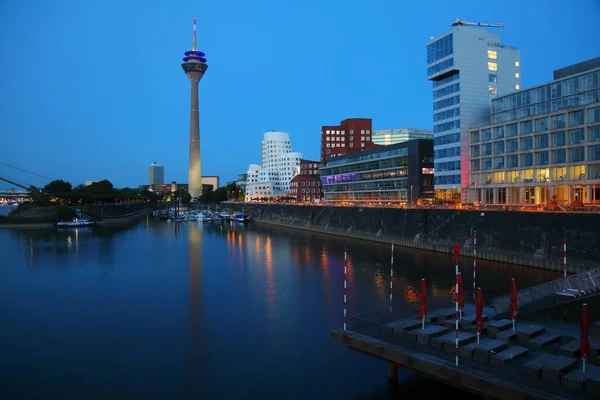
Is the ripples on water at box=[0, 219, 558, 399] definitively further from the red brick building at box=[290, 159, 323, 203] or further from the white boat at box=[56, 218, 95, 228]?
the red brick building at box=[290, 159, 323, 203]

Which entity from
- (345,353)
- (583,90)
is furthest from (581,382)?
(583,90)

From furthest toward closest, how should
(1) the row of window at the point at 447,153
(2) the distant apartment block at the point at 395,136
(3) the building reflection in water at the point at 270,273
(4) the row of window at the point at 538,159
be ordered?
(2) the distant apartment block at the point at 395,136
(1) the row of window at the point at 447,153
(4) the row of window at the point at 538,159
(3) the building reflection in water at the point at 270,273

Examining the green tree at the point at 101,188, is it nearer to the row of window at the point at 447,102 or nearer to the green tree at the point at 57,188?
the green tree at the point at 57,188

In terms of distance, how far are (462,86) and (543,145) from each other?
17056 millimetres

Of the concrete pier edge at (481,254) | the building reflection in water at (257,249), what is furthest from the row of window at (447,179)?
the building reflection in water at (257,249)

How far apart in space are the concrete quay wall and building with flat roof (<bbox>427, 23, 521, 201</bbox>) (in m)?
15.5

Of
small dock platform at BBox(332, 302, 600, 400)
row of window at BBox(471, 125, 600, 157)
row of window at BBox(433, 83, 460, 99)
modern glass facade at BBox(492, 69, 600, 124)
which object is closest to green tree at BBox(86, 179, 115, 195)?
row of window at BBox(433, 83, 460, 99)

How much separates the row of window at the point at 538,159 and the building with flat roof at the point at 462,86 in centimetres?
345

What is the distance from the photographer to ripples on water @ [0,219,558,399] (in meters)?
17.5

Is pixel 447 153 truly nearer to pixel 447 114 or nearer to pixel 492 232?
pixel 447 114

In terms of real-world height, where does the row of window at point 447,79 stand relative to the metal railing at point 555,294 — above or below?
above

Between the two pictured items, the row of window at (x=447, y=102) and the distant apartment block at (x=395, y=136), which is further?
the distant apartment block at (x=395, y=136)

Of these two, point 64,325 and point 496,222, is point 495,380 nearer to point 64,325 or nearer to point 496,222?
point 64,325

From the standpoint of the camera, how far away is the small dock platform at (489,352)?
37.8ft
